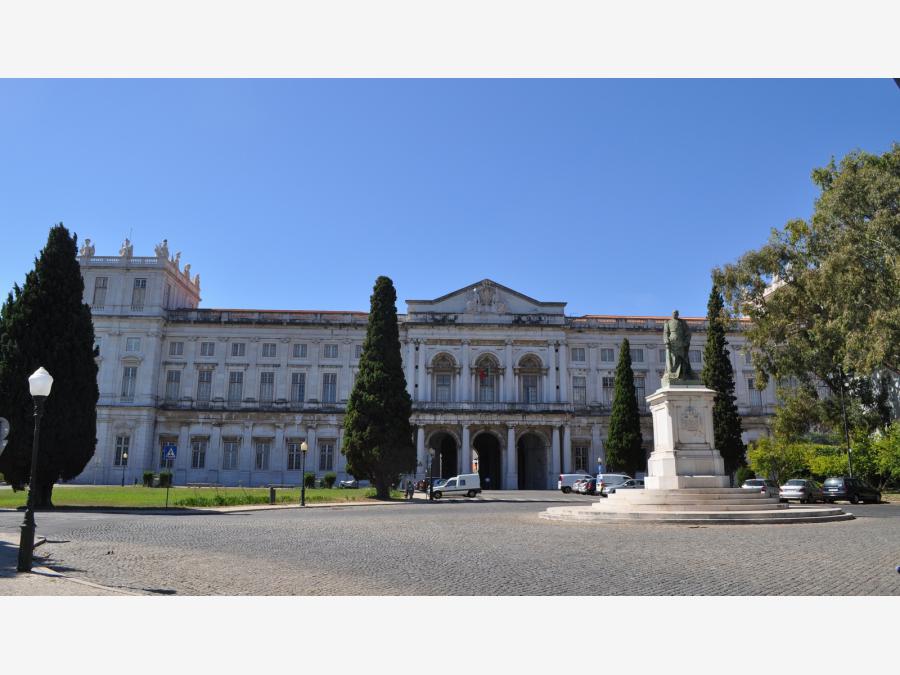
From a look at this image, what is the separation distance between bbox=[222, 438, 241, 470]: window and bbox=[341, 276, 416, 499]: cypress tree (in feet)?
77.3

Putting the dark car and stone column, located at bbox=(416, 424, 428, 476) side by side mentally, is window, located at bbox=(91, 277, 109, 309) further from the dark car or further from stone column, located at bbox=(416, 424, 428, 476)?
the dark car

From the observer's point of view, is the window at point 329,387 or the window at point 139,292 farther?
the window at point 329,387

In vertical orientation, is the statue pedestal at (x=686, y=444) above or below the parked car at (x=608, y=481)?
above

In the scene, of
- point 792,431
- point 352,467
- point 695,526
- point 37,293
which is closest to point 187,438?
point 352,467

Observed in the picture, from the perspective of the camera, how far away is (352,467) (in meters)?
38.4

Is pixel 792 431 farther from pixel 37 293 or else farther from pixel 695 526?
pixel 37 293

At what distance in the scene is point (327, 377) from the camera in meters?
60.7

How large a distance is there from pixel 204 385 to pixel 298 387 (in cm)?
828

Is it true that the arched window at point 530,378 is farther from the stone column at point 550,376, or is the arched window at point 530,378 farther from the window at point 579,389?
the window at point 579,389

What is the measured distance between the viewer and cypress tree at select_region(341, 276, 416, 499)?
1484 inches

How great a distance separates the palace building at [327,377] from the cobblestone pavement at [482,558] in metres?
41.0

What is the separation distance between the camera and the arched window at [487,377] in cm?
5991

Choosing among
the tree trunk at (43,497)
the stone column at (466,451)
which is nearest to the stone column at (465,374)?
the stone column at (466,451)

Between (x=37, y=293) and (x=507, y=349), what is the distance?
3914cm
